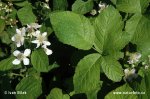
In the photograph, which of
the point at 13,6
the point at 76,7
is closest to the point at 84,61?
the point at 76,7

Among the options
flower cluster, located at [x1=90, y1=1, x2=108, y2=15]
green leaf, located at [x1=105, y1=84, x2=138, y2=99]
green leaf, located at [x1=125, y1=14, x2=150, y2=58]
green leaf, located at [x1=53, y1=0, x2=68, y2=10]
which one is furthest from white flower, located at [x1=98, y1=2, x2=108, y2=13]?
green leaf, located at [x1=105, y1=84, x2=138, y2=99]

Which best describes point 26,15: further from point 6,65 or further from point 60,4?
point 6,65

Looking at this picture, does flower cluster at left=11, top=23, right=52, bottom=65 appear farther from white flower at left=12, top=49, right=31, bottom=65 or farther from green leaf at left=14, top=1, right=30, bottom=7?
green leaf at left=14, top=1, right=30, bottom=7

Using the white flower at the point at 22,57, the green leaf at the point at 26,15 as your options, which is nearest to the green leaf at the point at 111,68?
the white flower at the point at 22,57

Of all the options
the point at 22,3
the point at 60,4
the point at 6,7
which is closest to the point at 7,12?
the point at 6,7

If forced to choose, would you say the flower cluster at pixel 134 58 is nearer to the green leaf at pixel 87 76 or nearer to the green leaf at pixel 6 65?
the green leaf at pixel 87 76
